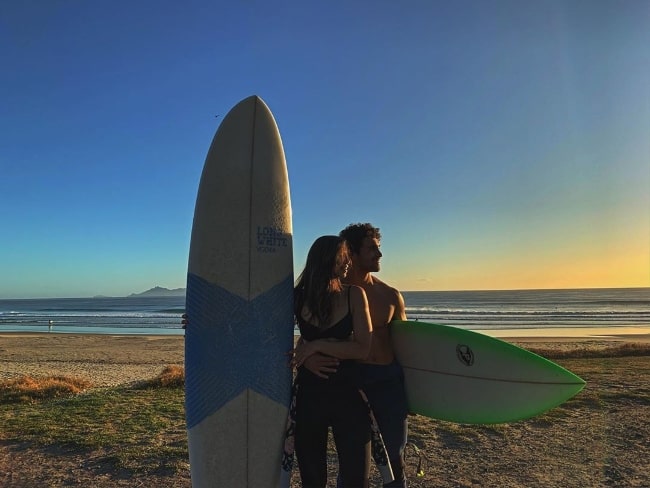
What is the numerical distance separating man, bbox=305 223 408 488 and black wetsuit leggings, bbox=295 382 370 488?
0.70 feet

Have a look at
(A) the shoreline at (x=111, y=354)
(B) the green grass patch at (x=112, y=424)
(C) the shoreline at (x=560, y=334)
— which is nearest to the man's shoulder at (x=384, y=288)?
(B) the green grass patch at (x=112, y=424)

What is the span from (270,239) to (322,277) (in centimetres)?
79

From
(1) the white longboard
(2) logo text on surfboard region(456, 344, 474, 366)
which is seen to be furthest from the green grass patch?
(2) logo text on surfboard region(456, 344, 474, 366)

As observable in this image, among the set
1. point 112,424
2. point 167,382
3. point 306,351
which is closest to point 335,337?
point 306,351

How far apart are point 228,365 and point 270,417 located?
1.20ft

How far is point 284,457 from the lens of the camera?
109 inches

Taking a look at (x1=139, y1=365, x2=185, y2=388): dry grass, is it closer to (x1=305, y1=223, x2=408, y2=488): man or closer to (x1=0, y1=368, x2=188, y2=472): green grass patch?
(x1=0, y1=368, x2=188, y2=472): green grass patch

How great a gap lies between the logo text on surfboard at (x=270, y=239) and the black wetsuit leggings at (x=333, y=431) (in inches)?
35.2

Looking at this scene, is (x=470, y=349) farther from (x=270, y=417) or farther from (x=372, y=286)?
(x=270, y=417)

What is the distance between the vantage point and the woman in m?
2.28

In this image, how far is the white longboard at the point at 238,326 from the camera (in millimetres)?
2846

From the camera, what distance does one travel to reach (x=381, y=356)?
2.64 m

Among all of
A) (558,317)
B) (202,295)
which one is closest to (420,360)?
(202,295)

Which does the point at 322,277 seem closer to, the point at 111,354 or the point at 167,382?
the point at 167,382
